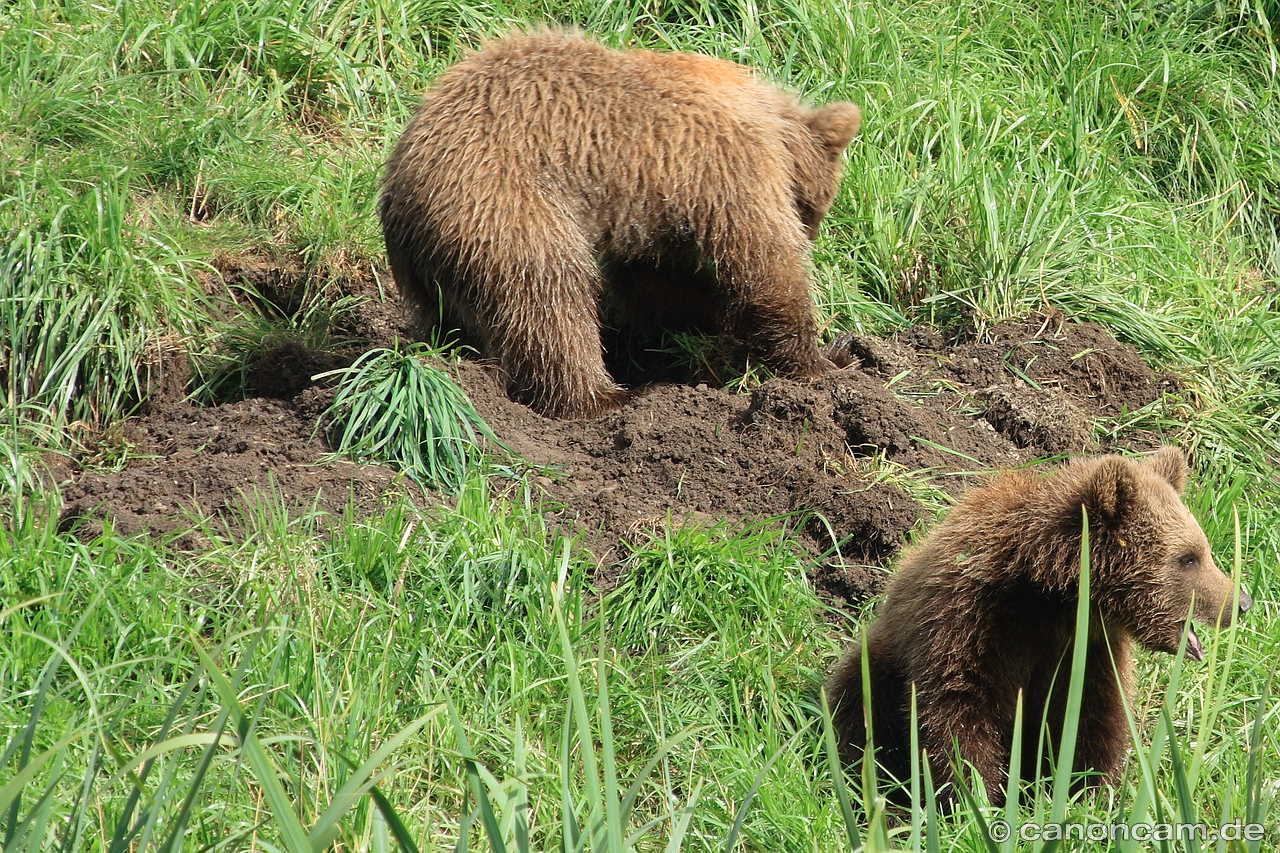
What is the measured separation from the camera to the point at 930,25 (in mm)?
7059

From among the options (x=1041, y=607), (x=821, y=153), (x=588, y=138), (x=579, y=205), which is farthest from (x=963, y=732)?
(x=821, y=153)

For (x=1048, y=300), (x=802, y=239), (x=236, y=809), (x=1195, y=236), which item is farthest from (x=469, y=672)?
(x=1195, y=236)

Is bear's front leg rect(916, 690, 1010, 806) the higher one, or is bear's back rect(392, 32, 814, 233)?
bear's back rect(392, 32, 814, 233)

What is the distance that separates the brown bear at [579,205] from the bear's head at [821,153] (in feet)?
0.40

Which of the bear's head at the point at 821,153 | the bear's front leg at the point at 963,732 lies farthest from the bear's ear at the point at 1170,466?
the bear's head at the point at 821,153

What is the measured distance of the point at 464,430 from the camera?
4.82 metres

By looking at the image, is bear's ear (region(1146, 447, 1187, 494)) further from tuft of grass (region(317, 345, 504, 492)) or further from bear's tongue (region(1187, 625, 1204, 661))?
tuft of grass (region(317, 345, 504, 492))

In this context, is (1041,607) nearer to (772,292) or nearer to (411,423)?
(772,292)

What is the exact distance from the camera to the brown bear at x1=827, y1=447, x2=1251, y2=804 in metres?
3.39

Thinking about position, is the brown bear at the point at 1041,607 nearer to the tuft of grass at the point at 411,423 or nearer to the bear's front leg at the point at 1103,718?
the bear's front leg at the point at 1103,718

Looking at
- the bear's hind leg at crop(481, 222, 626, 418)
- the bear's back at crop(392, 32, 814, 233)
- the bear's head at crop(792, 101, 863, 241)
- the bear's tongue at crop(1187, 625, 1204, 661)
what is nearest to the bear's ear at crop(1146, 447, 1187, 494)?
the bear's tongue at crop(1187, 625, 1204, 661)

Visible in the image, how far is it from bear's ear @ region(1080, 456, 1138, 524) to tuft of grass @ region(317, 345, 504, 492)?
2122mm

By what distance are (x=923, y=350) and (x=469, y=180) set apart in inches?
84.1

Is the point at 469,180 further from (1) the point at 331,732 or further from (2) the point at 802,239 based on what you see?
(1) the point at 331,732
